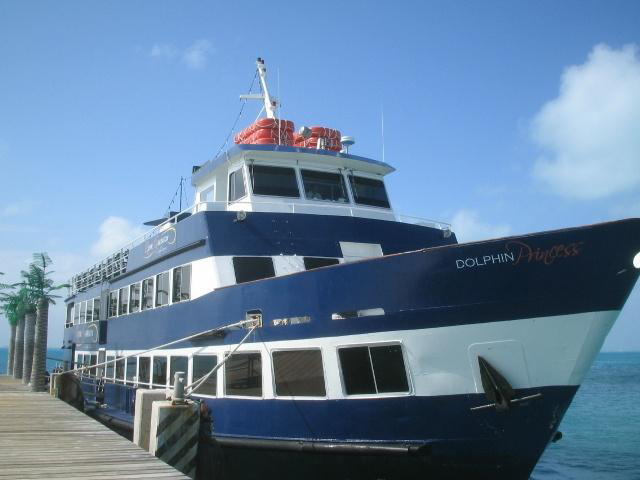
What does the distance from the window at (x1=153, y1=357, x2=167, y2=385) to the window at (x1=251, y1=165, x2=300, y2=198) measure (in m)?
4.23

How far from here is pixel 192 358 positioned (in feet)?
34.7

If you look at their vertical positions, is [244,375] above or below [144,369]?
below

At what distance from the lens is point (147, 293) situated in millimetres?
13258

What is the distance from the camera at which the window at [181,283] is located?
1108 cm

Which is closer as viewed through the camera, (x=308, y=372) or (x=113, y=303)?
(x=308, y=372)

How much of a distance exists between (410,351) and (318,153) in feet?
19.7

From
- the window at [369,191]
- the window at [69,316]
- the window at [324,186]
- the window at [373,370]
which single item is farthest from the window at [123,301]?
the window at [69,316]

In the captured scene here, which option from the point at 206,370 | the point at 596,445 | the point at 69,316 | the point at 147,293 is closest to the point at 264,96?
the point at 147,293

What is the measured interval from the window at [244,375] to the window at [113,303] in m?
7.69

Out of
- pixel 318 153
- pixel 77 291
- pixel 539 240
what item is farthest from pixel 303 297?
pixel 77 291

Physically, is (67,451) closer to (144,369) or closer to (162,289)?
(162,289)

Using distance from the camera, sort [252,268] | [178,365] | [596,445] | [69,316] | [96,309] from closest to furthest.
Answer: [252,268] → [178,365] → [96,309] → [596,445] → [69,316]

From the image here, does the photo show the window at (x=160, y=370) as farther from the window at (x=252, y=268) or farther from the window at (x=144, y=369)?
the window at (x=252, y=268)

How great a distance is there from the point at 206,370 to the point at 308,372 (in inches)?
103
